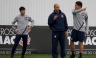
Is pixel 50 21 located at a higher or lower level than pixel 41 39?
higher

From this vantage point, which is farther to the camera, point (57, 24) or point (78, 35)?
point (78, 35)

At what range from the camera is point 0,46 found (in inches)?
818

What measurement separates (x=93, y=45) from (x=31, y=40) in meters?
2.96

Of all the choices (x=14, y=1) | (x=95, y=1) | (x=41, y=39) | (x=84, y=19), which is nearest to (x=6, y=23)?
(x=14, y=1)

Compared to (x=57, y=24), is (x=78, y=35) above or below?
below

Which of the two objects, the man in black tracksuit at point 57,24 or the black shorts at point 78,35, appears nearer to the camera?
the man in black tracksuit at point 57,24

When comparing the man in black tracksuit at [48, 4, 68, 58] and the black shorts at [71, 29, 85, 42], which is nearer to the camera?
the man in black tracksuit at [48, 4, 68, 58]

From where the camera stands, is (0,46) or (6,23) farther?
(6,23)

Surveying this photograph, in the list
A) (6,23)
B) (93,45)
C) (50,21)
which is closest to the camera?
(50,21)

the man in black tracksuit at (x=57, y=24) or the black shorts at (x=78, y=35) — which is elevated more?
the man in black tracksuit at (x=57, y=24)

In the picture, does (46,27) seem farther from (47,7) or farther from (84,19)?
(84,19)

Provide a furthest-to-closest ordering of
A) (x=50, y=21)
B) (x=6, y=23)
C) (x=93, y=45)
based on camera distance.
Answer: (x=6, y=23) → (x=93, y=45) → (x=50, y=21)

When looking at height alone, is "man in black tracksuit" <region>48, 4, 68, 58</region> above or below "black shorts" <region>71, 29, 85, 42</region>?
above

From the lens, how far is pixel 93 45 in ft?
68.2
